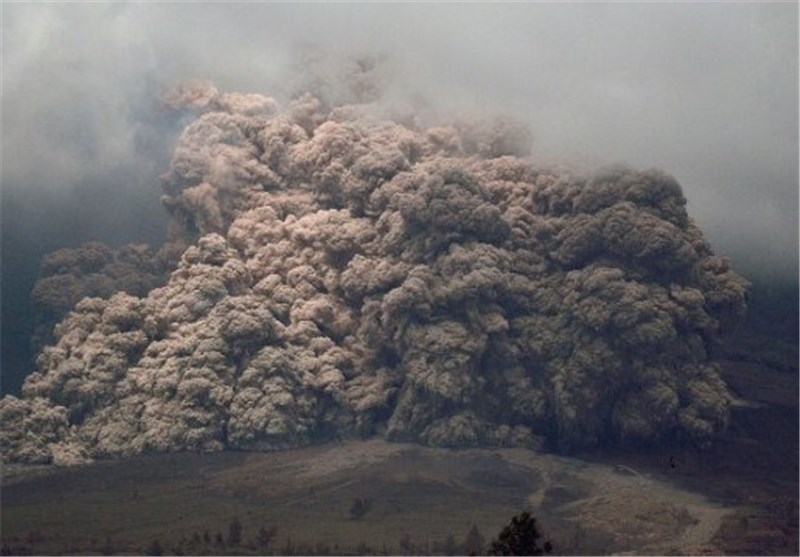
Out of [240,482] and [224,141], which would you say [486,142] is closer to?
[224,141]

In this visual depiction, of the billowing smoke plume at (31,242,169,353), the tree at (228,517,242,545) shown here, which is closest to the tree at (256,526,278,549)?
the tree at (228,517,242,545)

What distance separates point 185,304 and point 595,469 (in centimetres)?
1717

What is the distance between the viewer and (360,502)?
6338 centimetres

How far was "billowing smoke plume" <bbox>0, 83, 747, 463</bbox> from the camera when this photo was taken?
227 feet

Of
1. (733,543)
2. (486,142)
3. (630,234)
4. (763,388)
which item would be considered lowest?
(733,543)

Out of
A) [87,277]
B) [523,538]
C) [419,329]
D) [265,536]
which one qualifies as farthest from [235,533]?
[87,277]

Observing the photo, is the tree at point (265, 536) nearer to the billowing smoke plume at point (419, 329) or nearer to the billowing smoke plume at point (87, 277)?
the billowing smoke plume at point (419, 329)

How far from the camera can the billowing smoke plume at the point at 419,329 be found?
227 feet

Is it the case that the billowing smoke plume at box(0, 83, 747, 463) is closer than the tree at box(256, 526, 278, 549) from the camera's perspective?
No

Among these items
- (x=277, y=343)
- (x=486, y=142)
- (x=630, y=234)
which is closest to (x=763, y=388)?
(x=630, y=234)

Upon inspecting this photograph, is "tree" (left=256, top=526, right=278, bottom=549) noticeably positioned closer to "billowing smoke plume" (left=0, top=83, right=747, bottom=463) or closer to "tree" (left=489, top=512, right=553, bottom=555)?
"billowing smoke plume" (left=0, top=83, right=747, bottom=463)

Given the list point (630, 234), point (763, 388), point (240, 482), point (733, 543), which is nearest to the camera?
point (733, 543)

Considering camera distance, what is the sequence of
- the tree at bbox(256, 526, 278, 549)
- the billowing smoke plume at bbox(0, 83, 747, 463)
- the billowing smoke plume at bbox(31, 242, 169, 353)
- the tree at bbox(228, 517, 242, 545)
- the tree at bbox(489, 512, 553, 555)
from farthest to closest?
the billowing smoke plume at bbox(31, 242, 169, 353) < the billowing smoke plume at bbox(0, 83, 747, 463) < the tree at bbox(228, 517, 242, 545) < the tree at bbox(256, 526, 278, 549) < the tree at bbox(489, 512, 553, 555)

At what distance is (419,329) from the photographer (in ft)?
229
